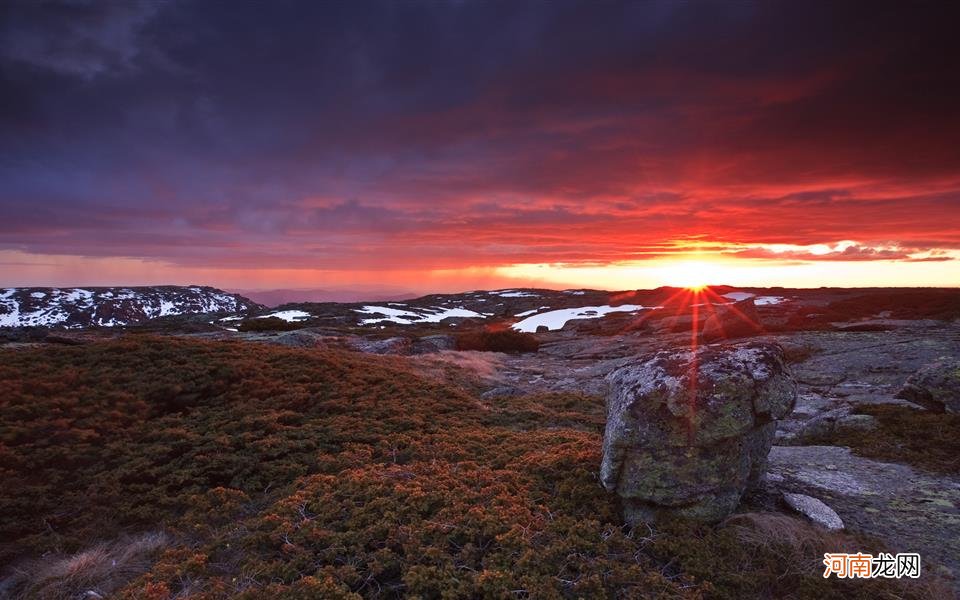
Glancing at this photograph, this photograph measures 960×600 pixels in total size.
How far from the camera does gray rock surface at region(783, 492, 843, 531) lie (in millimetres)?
7492

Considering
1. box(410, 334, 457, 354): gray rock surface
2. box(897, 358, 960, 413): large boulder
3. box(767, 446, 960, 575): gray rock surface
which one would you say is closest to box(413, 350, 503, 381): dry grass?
box(410, 334, 457, 354): gray rock surface

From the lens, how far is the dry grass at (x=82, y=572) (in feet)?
23.1

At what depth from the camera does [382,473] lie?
34.1 feet

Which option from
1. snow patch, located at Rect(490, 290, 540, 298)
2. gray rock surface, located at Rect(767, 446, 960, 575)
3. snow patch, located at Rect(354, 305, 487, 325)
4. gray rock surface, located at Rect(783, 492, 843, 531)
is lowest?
snow patch, located at Rect(354, 305, 487, 325)

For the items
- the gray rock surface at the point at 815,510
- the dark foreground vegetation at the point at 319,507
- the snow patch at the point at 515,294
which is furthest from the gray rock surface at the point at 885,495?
the snow patch at the point at 515,294

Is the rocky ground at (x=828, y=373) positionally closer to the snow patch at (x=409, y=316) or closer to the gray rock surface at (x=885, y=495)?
the gray rock surface at (x=885, y=495)

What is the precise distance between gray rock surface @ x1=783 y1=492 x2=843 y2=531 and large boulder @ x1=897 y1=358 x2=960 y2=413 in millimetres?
8767

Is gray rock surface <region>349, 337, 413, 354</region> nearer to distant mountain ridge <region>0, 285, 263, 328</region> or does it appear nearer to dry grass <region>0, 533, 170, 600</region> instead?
dry grass <region>0, 533, 170, 600</region>

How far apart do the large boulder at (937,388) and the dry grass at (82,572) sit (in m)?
20.3

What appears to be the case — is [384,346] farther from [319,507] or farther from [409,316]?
[409,316]

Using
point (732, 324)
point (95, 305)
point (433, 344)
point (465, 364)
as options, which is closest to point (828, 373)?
point (732, 324)

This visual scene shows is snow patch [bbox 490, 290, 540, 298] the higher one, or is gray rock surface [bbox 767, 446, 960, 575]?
snow patch [bbox 490, 290, 540, 298]

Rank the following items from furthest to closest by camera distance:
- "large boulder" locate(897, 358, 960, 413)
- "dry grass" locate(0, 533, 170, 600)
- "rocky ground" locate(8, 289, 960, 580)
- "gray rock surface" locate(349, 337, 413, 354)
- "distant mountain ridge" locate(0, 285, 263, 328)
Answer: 1. "distant mountain ridge" locate(0, 285, 263, 328)
2. "gray rock surface" locate(349, 337, 413, 354)
3. "large boulder" locate(897, 358, 960, 413)
4. "rocky ground" locate(8, 289, 960, 580)
5. "dry grass" locate(0, 533, 170, 600)

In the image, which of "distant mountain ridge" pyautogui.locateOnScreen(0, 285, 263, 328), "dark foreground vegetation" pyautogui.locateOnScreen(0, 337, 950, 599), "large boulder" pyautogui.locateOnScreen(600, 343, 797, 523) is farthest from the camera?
"distant mountain ridge" pyautogui.locateOnScreen(0, 285, 263, 328)
